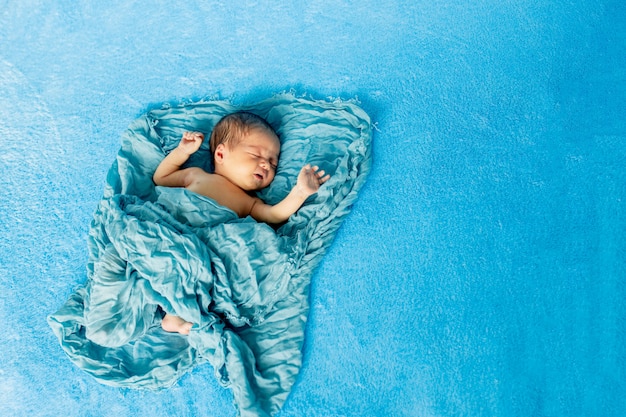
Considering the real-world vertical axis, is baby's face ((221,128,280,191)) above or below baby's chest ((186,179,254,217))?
above

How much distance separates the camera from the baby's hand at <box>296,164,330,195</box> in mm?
1532

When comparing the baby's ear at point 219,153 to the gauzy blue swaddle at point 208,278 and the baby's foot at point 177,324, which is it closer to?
the gauzy blue swaddle at point 208,278

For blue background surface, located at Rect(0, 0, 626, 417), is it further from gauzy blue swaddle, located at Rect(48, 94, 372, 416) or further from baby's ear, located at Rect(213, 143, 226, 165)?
baby's ear, located at Rect(213, 143, 226, 165)

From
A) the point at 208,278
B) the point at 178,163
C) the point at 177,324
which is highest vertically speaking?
the point at 178,163

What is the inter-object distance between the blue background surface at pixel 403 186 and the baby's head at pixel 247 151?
0.23 meters

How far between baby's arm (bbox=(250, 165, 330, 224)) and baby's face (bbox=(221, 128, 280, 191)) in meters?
0.07

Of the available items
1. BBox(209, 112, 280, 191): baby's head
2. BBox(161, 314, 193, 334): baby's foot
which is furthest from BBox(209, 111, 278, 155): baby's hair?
BBox(161, 314, 193, 334): baby's foot

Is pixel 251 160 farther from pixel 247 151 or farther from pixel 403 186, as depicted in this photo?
pixel 403 186

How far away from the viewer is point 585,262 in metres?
1.53

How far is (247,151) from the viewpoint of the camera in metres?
1.62

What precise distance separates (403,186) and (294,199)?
32 cm

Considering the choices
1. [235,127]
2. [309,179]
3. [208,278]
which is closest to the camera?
[208,278]

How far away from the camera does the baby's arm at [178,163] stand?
5.41 feet

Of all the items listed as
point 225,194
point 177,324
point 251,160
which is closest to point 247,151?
point 251,160
